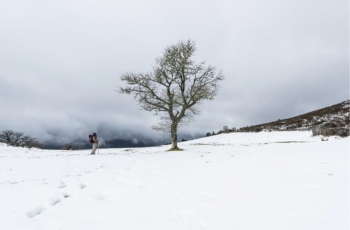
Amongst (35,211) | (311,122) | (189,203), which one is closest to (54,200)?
(35,211)

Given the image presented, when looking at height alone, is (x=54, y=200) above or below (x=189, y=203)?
above

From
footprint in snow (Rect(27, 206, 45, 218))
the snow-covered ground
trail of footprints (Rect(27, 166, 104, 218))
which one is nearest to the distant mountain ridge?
the snow-covered ground

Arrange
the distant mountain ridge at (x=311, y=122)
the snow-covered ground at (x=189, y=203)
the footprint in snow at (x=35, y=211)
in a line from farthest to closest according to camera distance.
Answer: the distant mountain ridge at (x=311, y=122)
the footprint in snow at (x=35, y=211)
the snow-covered ground at (x=189, y=203)

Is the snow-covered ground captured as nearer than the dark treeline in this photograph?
Yes

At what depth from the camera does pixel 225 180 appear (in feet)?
22.4

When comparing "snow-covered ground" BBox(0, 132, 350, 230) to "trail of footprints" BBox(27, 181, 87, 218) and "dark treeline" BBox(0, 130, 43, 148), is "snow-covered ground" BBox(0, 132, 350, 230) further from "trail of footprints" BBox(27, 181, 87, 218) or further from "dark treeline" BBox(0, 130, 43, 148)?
"dark treeline" BBox(0, 130, 43, 148)

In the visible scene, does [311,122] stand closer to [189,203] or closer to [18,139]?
[189,203]

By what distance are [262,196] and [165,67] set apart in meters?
18.5

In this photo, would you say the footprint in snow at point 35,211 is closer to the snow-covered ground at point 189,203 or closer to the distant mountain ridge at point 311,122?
the snow-covered ground at point 189,203

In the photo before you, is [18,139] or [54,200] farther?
[18,139]

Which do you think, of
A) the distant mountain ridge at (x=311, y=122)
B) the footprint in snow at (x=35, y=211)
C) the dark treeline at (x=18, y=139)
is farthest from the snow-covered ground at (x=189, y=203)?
the dark treeline at (x=18, y=139)

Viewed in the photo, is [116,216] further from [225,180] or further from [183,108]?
[183,108]

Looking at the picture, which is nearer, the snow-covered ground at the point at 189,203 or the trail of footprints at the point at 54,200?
the snow-covered ground at the point at 189,203

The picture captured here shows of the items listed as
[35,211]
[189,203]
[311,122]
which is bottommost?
[189,203]
